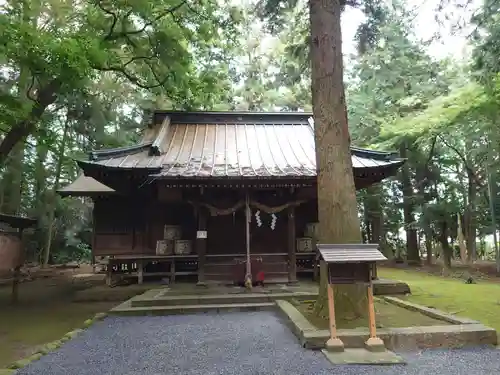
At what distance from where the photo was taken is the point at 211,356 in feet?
14.1

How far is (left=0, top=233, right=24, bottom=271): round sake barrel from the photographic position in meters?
10.2

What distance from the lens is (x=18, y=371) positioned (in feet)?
12.5

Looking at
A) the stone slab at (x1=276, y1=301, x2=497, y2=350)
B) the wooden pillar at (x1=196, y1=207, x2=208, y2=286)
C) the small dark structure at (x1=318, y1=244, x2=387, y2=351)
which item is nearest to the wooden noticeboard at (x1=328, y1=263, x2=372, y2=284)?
the small dark structure at (x1=318, y1=244, x2=387, y2=351)

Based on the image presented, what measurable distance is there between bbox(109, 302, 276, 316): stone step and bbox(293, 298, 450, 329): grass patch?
95cm

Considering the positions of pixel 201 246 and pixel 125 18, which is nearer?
pixel 125 18

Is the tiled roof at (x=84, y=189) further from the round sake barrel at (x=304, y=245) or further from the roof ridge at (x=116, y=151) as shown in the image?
the round sake barrel at (x=304, y=245)

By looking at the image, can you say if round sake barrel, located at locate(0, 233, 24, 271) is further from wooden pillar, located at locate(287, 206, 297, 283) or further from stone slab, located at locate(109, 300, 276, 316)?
wooden pillar, located at locate(287, 206, 297, 283)

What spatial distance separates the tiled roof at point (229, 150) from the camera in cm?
924

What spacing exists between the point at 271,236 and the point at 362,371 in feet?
22.8

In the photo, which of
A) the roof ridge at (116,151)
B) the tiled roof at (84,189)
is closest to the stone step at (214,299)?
the roof ridge at (116,151)

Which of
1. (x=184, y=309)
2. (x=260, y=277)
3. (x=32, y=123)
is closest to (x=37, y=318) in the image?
(x=184, y=309)

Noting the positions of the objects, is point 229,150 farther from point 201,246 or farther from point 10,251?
point 10,251

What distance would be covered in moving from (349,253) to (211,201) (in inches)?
212

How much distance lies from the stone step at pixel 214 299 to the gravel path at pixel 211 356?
1.58 m
